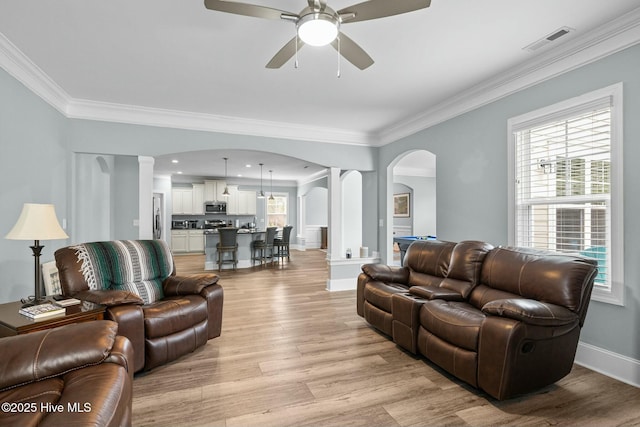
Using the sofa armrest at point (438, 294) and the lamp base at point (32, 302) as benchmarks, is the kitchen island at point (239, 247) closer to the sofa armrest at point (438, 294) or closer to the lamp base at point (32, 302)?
the lamp base at point (32, 302)

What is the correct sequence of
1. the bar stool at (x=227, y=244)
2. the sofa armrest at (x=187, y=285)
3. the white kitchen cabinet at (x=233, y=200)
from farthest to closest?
the white kitchen cabinet at (x=233, y=200) < the bar stool at (x=227, y=244) < the sofa armrest at (x=187, y=285)

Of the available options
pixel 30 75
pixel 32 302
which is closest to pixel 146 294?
pixel 32 302

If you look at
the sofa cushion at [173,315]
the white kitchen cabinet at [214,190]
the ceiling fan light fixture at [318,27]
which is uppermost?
the ceiling fan light fixture at [318,27]

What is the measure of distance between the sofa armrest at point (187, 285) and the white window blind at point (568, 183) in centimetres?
325

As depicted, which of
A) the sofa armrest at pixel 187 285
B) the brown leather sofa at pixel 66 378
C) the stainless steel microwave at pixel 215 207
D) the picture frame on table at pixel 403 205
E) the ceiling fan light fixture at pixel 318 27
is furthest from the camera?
the stainless steel microwave at pixel 215 207

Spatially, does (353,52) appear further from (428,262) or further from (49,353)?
(49,353)

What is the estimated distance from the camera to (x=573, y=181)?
2.87 m

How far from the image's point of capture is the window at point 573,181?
2.54m

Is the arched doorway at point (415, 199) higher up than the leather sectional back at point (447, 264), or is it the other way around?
the arched doorway at point (415, 199)

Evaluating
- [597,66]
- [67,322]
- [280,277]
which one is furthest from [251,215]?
[597,66]

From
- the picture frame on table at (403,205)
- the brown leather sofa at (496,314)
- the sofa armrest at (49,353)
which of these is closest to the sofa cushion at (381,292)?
the brown leather sofa at (496,314)

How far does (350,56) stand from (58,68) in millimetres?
3016

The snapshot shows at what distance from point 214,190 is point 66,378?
31.7ft

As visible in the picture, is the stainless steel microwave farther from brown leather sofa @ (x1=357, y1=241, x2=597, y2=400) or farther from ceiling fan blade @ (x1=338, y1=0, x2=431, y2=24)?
ceiling fan blade @ (x1=338, y1=0, x2=431, y2=24)
